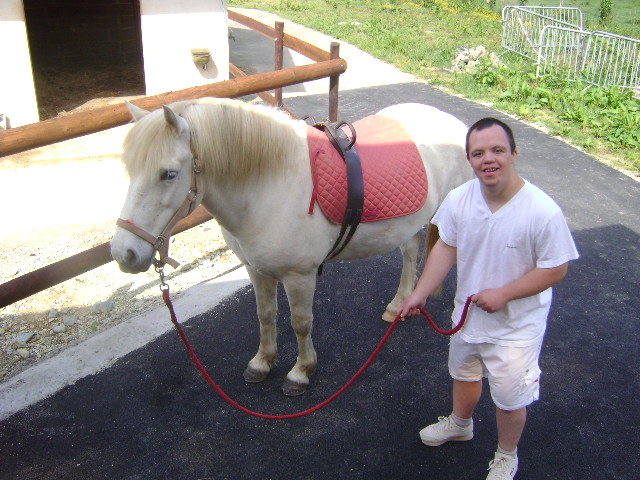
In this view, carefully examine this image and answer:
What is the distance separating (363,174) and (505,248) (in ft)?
3.04

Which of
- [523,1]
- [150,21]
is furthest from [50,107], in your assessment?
[523,1]

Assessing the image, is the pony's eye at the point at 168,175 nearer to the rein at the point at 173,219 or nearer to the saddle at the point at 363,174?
the rein at the point at 173,219

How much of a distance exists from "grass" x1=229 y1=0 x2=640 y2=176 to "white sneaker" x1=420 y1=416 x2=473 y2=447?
4.57 m

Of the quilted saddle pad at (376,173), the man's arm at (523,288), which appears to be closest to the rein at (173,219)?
the quilted saddle pad at (376,173)

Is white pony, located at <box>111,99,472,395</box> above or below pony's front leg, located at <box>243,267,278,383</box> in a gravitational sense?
above

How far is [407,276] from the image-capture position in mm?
3609

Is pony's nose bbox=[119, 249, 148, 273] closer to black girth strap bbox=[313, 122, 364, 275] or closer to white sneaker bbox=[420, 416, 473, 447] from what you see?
black girth strap bbox=[313, 122, 364, 275]

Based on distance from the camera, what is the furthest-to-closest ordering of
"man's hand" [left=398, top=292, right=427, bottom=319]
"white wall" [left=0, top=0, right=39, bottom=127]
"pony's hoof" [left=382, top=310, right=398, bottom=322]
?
"white wall" [left=0, top=0, right=39, bottom=127] < "pony's hoof" [left=382, top=310, right=398, bottom=322] < "man's hand" [left=398, top=292, right=427, bottom=319]

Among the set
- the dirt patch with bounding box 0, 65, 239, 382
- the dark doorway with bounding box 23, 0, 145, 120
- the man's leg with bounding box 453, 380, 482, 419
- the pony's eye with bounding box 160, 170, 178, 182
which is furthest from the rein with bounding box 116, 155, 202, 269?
the dark doorway with bounding box 23, 0, 145, 120

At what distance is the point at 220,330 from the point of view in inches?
137

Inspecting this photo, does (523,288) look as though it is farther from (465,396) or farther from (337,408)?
(337,408)

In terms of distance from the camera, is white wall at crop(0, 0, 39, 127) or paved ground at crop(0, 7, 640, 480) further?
white wall at crop(0, 0, 39, 127)

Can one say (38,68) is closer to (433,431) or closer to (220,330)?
(220,330)

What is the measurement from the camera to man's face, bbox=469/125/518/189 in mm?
1946
